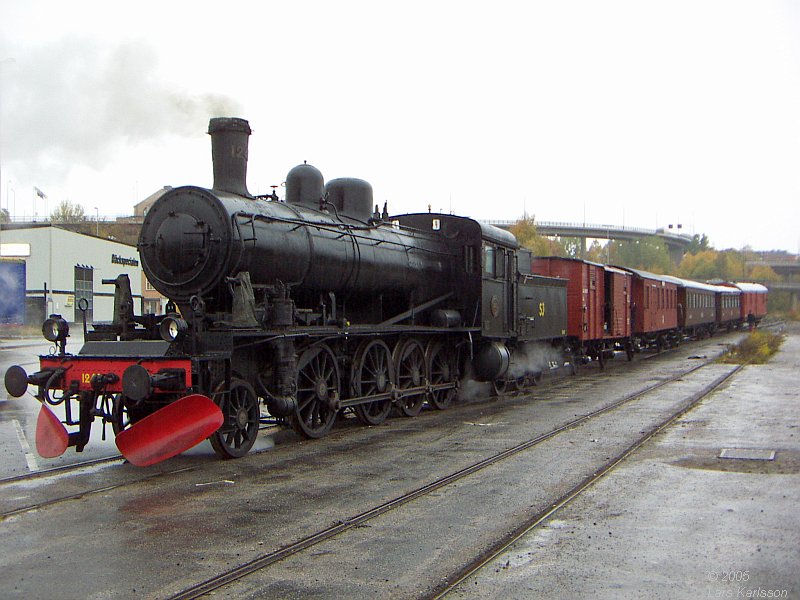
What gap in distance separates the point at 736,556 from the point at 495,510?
6.41 feet

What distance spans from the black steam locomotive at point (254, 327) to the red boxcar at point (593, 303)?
780 centimetres

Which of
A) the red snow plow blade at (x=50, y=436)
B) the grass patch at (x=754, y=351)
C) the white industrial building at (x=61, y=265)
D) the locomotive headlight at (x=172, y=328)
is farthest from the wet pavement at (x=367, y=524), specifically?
the white industrial building at (x=61, y=265)

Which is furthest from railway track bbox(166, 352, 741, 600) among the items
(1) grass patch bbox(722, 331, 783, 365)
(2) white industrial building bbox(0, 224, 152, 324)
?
(2) white industrial building bbox(0, 224, 152, 324)

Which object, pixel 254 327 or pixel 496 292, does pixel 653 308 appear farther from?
pixel 254 327

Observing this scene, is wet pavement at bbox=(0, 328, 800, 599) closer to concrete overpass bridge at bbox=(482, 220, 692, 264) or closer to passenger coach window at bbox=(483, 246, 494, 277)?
passenger coach window at bbox=(483, 246, 494, 277)

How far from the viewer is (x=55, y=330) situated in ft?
30.9

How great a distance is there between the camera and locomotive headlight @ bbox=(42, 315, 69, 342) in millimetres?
9391

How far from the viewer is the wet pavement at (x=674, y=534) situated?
4840 millimetres

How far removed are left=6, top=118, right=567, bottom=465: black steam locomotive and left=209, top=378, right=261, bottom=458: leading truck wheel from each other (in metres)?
0.02

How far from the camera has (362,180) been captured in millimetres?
12945

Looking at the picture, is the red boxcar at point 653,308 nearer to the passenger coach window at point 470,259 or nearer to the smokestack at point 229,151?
the passenger coach window at point 470,259

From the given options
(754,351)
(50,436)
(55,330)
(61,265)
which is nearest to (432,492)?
(50,436)

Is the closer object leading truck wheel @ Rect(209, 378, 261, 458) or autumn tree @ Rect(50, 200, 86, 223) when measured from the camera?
leading truck wheel @ Rect(209, 378, 261, 458)

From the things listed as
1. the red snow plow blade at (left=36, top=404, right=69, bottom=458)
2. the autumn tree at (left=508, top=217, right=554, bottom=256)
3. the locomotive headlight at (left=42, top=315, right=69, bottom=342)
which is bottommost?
the red snow plow blade at (left=36, top=404, right=69, bottom=458)
